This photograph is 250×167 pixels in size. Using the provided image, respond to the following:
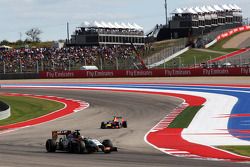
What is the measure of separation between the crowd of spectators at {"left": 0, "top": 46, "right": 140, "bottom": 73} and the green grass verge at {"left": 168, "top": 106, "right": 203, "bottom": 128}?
99.2 feet

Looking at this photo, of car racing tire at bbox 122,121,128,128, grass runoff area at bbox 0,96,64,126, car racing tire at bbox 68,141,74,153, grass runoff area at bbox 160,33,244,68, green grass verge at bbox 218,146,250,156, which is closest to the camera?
green grass verge at bbox 218,146,250,156

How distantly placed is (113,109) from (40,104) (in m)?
7.13

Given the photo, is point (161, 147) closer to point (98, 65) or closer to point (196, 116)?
point (196, 116)

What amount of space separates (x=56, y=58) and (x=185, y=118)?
45795 millimetres

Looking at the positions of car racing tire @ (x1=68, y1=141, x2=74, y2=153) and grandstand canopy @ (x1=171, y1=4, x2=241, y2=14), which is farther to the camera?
grandstand canopy @ (x1=171, y1=4, x2=241, y2=14)

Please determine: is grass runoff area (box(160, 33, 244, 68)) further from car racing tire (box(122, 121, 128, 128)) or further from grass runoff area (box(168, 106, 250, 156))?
car racing tire (box(122, 121, 128, 128))

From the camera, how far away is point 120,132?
24.8 meters

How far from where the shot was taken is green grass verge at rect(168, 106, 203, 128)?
26562mm

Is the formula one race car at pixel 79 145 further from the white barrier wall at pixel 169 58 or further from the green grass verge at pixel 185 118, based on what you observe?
the white barrier wall at pixel 169 58

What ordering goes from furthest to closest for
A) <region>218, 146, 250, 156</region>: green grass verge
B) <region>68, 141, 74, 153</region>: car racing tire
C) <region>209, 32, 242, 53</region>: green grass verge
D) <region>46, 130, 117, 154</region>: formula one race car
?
1. <region>209, 32, 242, 53</region>: green grass verge
2. <region>68, 141, 74, 153</region>: car racing tire
3. <region>46, 130, 117, 154</region>: formula one race car
4. <region>218, 146, 250, 156</region>: green grass verge

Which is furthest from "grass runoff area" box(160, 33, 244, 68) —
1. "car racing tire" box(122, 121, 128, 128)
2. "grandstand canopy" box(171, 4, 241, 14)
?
"car racing tire" box(122, 121, 128, 128)

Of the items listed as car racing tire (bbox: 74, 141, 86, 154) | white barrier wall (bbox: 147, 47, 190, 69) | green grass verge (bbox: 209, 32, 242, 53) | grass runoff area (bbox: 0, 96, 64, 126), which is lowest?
grass runoff area (bbox: 0, 96, 64, 126)

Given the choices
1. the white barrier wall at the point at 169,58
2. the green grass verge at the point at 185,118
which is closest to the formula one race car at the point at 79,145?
the green grass verge at the point at 185,118

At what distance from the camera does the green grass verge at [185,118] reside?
2656cm
